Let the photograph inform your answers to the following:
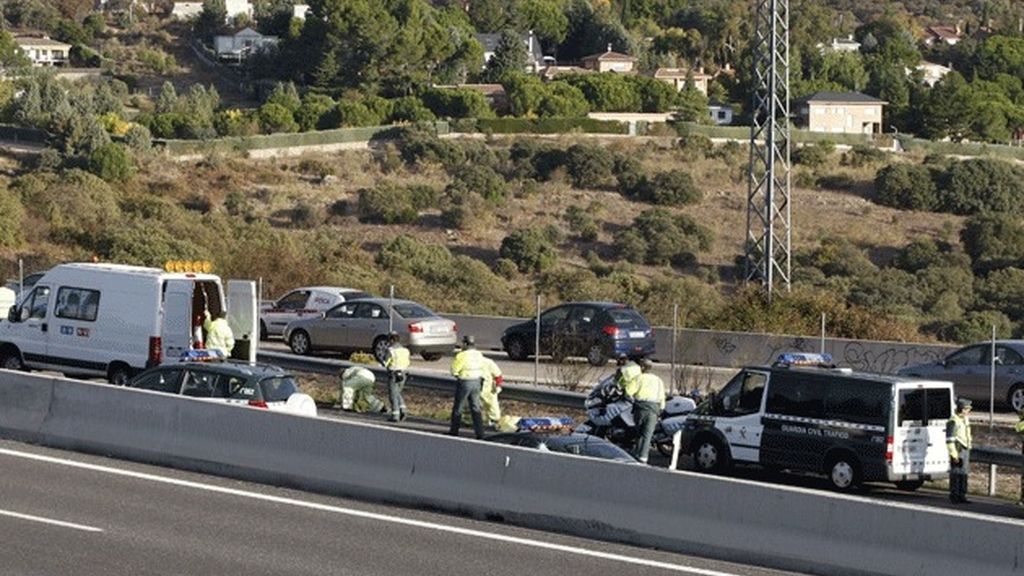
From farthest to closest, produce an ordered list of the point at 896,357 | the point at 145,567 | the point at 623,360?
1. the point at 896,357
2. the point at 623,360
3. the point at 145,567

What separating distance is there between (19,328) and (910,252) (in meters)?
46.0

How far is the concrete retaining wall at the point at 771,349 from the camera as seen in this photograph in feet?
113

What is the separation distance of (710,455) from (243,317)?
9154mm

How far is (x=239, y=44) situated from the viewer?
120 m

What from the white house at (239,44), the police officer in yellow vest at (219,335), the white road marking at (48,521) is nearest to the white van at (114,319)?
the police officer in yellow vest at (219,335)

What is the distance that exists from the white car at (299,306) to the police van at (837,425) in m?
16.6

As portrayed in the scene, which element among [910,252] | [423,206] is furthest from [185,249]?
[910,252]

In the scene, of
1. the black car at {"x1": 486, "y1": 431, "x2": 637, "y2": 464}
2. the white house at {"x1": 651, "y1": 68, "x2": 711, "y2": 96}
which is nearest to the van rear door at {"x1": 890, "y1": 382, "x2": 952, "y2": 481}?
the black car at {"x1": 486, "y1": 431, "x2": 637, "y2": 464}

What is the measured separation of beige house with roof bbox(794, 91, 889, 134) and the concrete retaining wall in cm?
6973

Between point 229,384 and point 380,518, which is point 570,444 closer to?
point 380,518

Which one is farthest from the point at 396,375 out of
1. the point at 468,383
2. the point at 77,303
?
the point at 77,303

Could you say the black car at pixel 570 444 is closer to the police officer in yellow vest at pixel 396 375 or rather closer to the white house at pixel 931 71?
the police officer in yellow vest at pixel 396 375

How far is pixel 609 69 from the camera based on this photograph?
124500 millimetres

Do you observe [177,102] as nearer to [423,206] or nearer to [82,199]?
[423,206]
